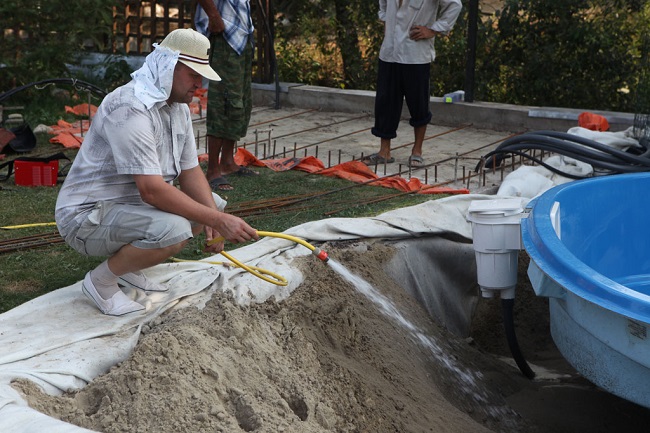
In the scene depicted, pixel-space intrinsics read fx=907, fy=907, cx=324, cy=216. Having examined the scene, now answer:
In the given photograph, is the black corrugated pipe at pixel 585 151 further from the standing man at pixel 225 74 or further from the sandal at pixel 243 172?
the standing man at pixel 225 74

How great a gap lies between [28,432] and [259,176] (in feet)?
13.6

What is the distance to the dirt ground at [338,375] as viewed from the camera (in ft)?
10.2

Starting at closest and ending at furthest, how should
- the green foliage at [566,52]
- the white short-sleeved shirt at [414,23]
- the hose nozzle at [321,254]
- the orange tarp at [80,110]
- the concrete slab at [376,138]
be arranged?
the hose nozzle at [321,254] < the concrete slab at [376,138] < the white short-sleeved shirt at [414,23] < the orange tarp at [80,110] < the green foliage at [566,52]

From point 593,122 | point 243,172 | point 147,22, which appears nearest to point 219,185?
point 243,172

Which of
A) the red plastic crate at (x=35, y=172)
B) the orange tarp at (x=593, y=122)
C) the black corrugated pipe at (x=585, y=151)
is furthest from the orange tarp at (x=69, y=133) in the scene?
the orange tarp at (x=593, y=122)

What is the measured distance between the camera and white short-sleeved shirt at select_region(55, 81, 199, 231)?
3623 mm

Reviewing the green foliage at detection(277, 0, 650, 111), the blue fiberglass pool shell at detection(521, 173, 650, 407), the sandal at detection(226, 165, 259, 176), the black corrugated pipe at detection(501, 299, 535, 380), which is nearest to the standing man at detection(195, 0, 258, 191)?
the sandal at detection(226, 165, 259, 176)

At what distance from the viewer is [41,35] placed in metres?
9.37

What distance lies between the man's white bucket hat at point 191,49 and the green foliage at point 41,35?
588 cm

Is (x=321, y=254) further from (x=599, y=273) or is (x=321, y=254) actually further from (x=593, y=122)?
(x=593, y=122)

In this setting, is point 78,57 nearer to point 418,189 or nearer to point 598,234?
point 418,189

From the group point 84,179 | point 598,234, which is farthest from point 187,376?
point 598,234

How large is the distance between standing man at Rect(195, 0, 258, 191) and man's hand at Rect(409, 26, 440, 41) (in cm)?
149

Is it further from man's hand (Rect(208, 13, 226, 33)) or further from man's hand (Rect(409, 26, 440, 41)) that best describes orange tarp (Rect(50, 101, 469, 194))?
man's hand (Rect(409, 26, 440, 41))
